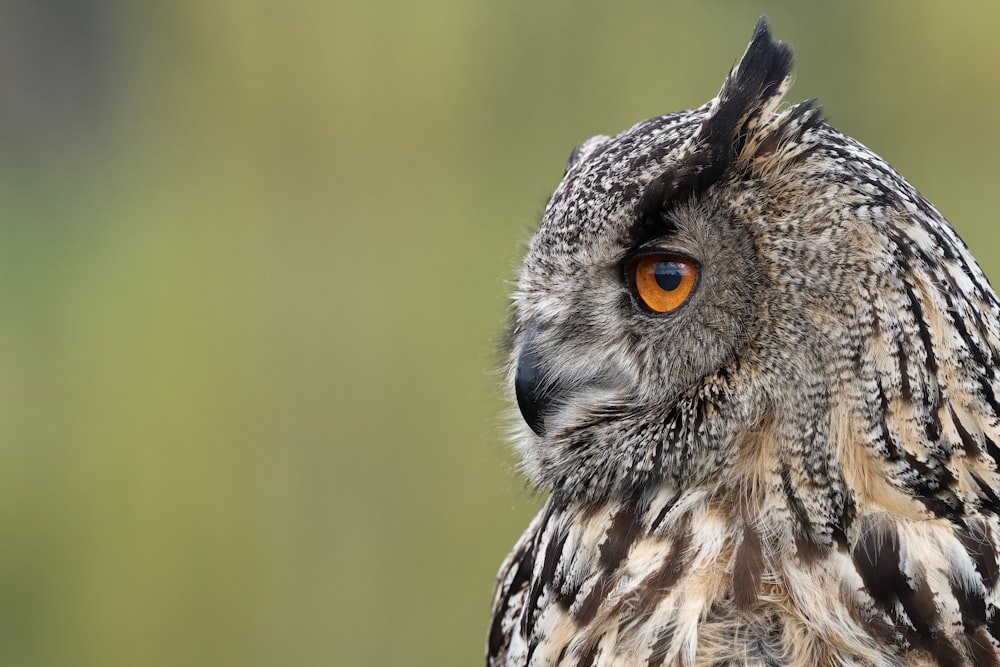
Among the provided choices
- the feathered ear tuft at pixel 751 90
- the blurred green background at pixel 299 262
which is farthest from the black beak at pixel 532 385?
the blurred green background at pixel 299 262

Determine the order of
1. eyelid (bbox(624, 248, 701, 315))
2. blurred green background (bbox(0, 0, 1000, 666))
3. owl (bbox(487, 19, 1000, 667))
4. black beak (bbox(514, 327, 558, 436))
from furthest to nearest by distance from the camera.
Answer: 1. blurred green background (bbox(0, 0, 1000, 666))
2. black beak (bbox(514, 327, 558, 436))
3. eyelid (bbox(624, 248, 701, 315))
4. owl (bbox(487, 19, 1000, 667))

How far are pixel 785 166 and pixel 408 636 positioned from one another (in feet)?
8.59

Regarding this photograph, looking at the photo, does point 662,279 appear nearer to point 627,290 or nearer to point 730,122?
point 627,290

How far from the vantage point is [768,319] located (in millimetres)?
854

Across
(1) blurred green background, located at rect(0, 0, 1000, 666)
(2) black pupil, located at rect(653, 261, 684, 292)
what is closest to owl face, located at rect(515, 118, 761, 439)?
(2) black pupil, located at rect(653, 261, 684, 292)

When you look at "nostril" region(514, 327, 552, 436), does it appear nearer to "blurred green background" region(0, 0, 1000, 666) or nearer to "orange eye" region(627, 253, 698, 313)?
"orange eye" region(627, 253, 698, 313)

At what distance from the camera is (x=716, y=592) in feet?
2.87

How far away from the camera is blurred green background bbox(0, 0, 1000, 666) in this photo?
3117mm

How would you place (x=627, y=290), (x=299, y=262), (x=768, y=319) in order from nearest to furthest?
(x=768, y=319)
(x=627, y=290)
(x=299, y=262)

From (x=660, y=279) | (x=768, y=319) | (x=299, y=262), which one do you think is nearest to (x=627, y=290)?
(x=660, y=279)

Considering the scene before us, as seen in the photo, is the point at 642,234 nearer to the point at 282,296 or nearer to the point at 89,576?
→ the point at 282,296

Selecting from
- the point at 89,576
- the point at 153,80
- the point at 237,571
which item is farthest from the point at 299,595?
the point at 153,80

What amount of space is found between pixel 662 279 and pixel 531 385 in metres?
0.22

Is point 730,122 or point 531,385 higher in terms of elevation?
point 730,122
